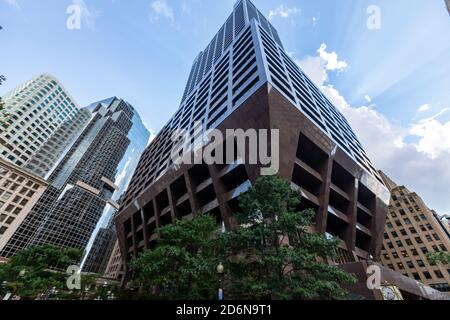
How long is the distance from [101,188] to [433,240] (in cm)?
10381

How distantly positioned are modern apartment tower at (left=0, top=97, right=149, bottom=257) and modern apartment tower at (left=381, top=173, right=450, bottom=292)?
294ft

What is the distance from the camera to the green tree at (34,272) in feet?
67.2

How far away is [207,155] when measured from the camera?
28.6 metres

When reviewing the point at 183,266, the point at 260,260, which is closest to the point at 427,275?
the point at 260,260

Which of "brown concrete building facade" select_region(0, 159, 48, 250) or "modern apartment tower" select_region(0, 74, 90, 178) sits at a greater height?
"modern apartment tower" select_region(0, 74, 90, 178)

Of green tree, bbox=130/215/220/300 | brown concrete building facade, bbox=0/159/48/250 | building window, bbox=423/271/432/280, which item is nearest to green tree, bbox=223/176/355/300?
green tree, bbox=130/215/220/300

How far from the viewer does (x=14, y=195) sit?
54062 millimetres

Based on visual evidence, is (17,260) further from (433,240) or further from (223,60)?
(433,240)

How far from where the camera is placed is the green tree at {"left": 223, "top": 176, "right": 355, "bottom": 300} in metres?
12.0

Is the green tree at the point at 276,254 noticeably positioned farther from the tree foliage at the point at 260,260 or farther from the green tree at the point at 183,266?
the green tree at the point at 183,266

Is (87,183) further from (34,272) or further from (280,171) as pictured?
(280,171)

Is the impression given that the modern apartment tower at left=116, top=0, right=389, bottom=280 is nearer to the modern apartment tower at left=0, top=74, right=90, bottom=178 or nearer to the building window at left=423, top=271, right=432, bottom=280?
the building window at left=423, top=271, right=432, bottom=280

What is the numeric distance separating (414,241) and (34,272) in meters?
76.7

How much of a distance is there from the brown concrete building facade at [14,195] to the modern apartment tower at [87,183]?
4.05 m
